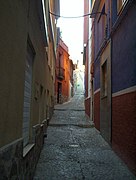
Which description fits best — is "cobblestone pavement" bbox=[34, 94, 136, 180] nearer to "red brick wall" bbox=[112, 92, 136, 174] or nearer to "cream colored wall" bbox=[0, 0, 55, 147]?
"red brick wall" bbox=[112, 92, 136, 174]

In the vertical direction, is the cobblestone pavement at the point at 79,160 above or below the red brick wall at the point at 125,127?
below

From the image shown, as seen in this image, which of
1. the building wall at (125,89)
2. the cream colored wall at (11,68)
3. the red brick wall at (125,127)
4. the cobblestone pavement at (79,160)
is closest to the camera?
the cream colored wall at (11,68)

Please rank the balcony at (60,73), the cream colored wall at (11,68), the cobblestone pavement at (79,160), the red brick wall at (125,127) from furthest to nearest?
1. the balcony at (60,73)
2. the red brick wall at (125,127)
3. the cobblestone pavement at (79,160)
4. the cream colored wall at (11,68)

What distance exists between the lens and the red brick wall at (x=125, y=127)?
20.8 ft

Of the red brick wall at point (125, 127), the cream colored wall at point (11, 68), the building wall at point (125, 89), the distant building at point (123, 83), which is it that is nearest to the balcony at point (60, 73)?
the distant building at point (123, 83)

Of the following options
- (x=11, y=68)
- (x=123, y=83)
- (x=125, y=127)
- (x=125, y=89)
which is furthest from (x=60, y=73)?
(x=11, y=68)

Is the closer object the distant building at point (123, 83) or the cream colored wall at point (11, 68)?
the cream colored wall at point (11, 68)

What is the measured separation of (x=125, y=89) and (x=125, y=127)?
1023 millimetres

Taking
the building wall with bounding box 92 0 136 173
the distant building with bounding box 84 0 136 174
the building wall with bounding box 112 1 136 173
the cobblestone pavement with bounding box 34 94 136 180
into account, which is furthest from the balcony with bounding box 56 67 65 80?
the building wall with bounding box 112 1 136 173

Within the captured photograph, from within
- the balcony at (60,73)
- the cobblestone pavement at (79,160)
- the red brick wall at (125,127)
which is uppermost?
the balcony at (60,73)

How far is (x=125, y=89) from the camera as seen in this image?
285 inches

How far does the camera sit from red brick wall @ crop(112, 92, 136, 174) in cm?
633

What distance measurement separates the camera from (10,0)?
10.0 feet

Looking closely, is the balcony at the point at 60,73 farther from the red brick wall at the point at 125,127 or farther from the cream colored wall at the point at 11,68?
the cream colored wall at the point at 11,68
